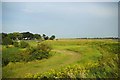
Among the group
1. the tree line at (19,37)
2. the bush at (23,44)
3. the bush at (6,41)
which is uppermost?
the tree line at (19,37)

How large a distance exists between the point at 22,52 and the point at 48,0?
3.14 ft

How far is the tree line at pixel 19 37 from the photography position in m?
3.41

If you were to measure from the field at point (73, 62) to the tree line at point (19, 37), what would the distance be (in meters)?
0.07

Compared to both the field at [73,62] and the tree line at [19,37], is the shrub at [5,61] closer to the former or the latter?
the field at [73,62]

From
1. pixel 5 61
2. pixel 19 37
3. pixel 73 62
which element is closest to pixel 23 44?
pixel 19 37

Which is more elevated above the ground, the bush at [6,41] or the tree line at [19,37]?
the tree line at [19,37]

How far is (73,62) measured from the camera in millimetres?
3400

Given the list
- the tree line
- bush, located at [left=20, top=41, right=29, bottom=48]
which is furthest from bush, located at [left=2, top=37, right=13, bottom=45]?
bush, located at [left=20, top=41, right=29, bottom=48]

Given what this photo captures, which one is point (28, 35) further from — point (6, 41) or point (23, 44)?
point (6, 41)

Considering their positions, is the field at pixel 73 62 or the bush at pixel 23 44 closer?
the field at pixel 73 62

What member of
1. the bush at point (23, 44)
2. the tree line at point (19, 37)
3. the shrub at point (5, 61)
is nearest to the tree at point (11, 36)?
the tree line at point (19, 37)

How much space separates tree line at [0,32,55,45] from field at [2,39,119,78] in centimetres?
7

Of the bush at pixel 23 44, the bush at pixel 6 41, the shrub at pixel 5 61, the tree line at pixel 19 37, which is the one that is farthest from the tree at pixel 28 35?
the shrub at pixel 5 61

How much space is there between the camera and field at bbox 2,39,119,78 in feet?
10.8
